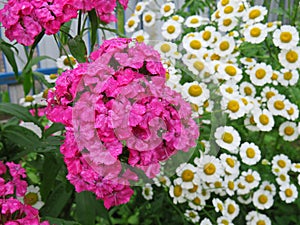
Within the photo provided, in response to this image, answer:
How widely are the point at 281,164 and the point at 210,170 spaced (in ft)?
0.80

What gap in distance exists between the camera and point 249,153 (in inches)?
57.6

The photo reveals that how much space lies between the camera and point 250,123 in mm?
1520

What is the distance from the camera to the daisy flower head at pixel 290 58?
4.94 ft

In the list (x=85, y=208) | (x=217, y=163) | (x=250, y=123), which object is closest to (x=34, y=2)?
(x=85, y=208)

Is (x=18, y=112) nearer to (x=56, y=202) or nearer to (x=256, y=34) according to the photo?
(x=56, y=202)

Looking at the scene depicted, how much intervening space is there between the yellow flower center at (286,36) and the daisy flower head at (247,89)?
0.16 m

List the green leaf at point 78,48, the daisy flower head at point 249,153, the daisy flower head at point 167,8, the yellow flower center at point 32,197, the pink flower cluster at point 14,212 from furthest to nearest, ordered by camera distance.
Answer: the daisy flower head at point 167,8, the daisy flower head at point 249,153, the yellow flower center at point 32,197, the green leaf at point 78,48, the pink flower cluster at point 14,212

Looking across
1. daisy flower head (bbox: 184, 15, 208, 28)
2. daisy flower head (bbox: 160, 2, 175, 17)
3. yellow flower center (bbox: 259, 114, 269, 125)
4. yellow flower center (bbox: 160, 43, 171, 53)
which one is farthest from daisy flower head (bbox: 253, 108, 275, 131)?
yellow flower center (bbox: 160, 43, 171, 53)

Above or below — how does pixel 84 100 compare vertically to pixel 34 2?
below

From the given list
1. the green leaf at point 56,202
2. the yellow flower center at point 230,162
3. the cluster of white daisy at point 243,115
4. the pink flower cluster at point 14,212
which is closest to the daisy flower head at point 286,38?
the cluster of white daisy at point 243,115

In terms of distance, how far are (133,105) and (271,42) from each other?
100cm

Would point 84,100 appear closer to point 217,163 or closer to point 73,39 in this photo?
point 73,39

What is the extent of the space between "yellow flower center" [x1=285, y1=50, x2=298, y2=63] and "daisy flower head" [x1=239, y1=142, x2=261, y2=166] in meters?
0.26

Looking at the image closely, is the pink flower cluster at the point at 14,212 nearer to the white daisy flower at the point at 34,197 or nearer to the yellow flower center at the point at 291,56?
the white daisy flower at the point at 34,197
